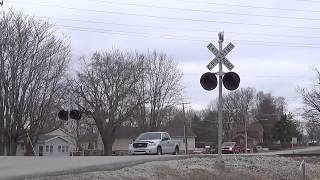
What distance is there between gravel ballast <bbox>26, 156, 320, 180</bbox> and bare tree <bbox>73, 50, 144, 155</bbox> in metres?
51.9

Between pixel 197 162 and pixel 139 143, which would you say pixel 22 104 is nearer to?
pixel 139 143

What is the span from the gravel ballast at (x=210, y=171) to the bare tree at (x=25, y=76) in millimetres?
25439

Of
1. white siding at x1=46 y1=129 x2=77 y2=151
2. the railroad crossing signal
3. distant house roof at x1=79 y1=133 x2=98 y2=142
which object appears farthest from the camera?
distant house roof at x1=79 y1=133 x2=98 y2=142

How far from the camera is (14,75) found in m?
45.2

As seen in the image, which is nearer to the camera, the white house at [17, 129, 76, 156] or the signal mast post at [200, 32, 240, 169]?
the signal mast post at [200, 32, 240, 169]

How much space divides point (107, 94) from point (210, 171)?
5876 centimetres

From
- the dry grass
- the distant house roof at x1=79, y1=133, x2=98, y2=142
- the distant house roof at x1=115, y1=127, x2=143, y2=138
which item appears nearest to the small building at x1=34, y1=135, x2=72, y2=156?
the distant house roof at x1=115, y1=127, x2=143, y2=138

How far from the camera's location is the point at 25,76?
4594cm

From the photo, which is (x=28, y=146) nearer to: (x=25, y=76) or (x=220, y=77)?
(x=25, y=76)

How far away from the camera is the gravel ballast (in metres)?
16.2

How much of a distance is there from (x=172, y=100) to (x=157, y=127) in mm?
4731

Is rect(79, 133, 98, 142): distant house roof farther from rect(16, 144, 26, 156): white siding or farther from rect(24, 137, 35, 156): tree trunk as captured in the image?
rect(24, 137, 35, 156): tree trunk

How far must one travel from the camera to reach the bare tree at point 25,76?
45219 millimetres

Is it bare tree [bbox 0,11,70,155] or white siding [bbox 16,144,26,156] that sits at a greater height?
bare tree [bbox 0,11,70,155]
